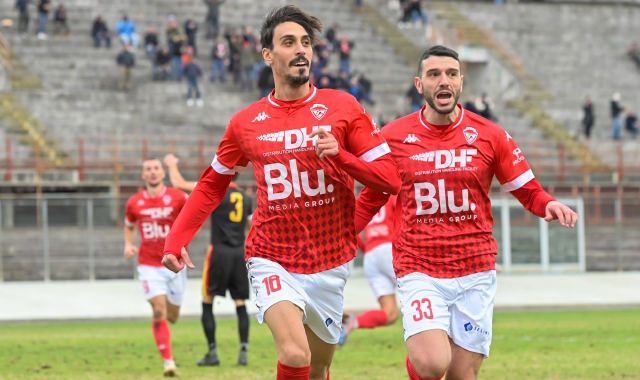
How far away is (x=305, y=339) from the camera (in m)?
7.58

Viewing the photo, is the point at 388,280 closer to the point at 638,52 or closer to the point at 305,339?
the point at 305,339

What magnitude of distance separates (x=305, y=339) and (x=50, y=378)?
6.38m

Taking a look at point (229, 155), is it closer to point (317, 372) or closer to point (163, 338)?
point (317, 372)

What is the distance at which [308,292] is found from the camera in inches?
310

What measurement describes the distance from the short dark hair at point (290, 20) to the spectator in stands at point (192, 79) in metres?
29.9

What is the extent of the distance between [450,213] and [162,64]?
31.5 meters

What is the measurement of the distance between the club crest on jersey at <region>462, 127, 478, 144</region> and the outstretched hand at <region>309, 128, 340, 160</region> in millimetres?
1647

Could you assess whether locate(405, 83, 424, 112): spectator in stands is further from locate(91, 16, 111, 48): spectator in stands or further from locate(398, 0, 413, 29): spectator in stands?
locate(91, 16, 111, 48): spectator in stands

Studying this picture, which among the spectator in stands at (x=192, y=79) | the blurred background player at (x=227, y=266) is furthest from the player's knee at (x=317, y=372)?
the spectator in stands at (x=192, y=79)

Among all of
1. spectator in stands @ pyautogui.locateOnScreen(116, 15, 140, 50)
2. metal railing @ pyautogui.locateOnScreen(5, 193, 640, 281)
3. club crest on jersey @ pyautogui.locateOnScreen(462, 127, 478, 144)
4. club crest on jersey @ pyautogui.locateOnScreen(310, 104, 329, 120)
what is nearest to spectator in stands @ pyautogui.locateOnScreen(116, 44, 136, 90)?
spectator in stands @ pyautogui.locateOnScreen(116, 15, 140, 50)

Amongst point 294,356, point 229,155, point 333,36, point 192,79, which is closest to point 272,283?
point 294,356

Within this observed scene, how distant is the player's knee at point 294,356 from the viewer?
24.5 feet

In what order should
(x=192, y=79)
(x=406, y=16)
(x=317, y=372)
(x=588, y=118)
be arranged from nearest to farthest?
(x=317, y=372)
(x=192, y=79)
(x=588, y=118)
(x=406, y=16)

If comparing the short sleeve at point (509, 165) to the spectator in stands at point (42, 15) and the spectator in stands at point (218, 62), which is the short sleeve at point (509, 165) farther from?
the spectator in stands at point (42, 15)
